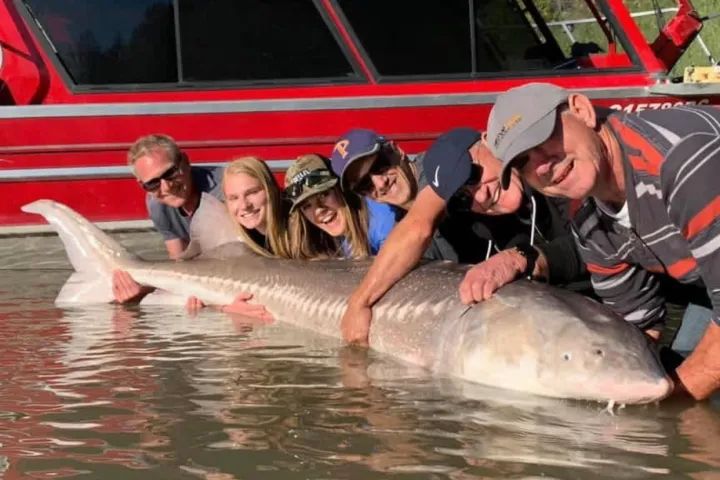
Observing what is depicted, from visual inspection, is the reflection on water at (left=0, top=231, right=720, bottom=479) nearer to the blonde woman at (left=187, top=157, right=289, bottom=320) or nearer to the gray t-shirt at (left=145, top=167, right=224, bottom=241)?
the blonde woman at (left=187, top=157, right=289, bottom=320)

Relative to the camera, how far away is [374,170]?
5.14 metres

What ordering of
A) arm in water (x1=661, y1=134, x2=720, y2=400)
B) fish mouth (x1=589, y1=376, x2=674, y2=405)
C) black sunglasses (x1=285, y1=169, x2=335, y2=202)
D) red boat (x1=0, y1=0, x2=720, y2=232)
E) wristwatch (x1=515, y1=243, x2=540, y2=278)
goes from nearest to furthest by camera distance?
1. arm in water (x1=661, y1=134, x2=720, y2=400)
2. fish mouth (x1=589, y1=376, x2=674, y2=405)
3. wristwatch (x1=515, y1=243, x2=540, y2=278)
4. black sunglasses (x1=285, y1=169, x2=335, y2=202)
5. red boat (x1=0, y1=0, x2=720, y2=232)

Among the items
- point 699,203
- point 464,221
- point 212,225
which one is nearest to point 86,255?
point 212,225

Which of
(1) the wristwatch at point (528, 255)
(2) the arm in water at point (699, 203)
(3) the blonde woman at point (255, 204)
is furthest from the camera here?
(3) the blonde woman at point (255, 204)

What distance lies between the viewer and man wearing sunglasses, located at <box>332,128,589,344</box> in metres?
4.44

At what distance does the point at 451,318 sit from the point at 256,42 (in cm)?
380

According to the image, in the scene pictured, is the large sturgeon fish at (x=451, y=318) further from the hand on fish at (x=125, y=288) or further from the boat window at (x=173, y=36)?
the boat window at (x=173, y=36)

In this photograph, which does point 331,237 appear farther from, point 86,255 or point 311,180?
point 86,255

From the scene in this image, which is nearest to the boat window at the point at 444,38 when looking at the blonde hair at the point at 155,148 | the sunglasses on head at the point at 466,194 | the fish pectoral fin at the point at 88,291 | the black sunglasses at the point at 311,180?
the blonde hair at the point at 155,148

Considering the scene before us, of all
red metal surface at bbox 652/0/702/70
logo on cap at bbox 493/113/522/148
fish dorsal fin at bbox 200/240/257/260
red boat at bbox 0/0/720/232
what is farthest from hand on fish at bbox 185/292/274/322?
red metal surface at bbox 652/0/702/70

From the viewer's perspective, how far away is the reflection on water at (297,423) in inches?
131

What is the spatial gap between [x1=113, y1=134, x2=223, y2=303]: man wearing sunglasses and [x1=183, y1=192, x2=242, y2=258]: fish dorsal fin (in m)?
0.20

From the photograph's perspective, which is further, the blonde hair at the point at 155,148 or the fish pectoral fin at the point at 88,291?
the fish pectoral fin at the point at 88,291

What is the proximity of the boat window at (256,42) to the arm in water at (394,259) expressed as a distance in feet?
9.95
